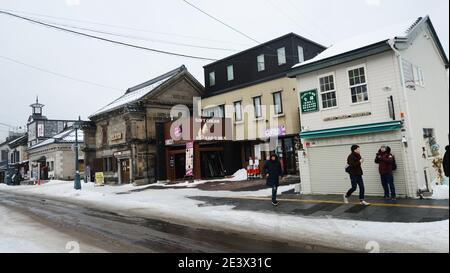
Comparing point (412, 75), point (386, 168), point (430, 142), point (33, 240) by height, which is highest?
point (412, 75)

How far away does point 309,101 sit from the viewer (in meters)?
14.7

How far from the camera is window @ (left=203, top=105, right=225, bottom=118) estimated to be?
27359 millimetres

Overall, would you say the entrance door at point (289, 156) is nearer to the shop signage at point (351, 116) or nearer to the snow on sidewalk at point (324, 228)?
the shop signage at point (351, 116)

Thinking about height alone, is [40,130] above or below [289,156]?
above

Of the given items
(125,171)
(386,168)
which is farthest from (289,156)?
(125,171)

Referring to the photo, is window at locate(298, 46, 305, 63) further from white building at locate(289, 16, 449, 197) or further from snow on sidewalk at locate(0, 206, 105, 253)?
snow on sidewalk at locate(0, 206, 105, 253)

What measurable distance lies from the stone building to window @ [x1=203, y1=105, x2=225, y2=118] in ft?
8.40

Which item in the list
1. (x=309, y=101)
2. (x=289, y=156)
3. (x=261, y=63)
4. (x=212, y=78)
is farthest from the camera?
(x=212, y=78)

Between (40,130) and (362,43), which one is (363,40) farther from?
(40,130)

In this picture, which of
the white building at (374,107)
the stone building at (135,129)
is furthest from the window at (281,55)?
the stone building at (135,129)

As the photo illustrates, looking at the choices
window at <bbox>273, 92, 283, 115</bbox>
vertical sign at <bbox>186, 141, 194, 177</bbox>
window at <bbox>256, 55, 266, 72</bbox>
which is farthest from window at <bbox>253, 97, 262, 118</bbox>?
vertical sign at <bbox>186, 141, 194, 177</bbox>

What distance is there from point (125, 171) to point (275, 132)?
539 inches
